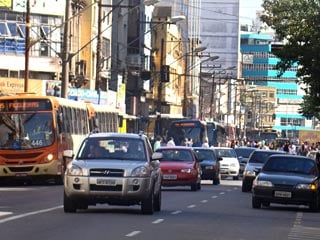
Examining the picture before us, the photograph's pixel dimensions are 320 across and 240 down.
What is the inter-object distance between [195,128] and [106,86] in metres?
10.4

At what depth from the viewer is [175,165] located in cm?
3691

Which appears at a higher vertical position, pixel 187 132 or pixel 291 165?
pixel 291 165

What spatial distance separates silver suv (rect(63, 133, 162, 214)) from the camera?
21344mm

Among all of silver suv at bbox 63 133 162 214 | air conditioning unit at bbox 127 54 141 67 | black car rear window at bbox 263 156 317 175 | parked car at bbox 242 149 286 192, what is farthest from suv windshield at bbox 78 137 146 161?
air conditioning unit at bbox 127 54 141 67

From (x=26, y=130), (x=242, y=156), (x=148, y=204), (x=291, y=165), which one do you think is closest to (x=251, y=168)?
(x=26, y=130)

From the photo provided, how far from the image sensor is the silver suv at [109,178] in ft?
70.0

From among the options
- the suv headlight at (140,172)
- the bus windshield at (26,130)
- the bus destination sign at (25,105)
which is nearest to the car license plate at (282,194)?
the suv headlight at (140,172)

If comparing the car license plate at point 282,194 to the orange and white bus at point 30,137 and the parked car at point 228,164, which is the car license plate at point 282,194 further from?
the parked car at point 228,164

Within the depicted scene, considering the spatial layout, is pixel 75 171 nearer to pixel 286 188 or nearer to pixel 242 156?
pixel 286 188

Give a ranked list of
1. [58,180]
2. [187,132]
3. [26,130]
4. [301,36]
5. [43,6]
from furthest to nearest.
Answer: [187,132] → [43,6] → [301,36] → [58,180] → [26,130]

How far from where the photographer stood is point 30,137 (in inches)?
1471

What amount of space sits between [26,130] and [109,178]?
16442 mm

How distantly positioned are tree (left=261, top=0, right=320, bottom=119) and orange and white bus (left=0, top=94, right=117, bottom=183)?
10.1 meters

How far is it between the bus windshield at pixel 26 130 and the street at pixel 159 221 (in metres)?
7.66
